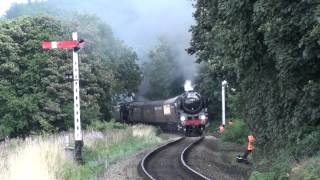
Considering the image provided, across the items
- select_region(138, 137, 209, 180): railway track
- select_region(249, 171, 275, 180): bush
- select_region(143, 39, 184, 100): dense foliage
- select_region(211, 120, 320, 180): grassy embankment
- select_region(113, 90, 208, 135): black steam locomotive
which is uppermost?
select_region(143, 39, 184, 100): dense foliage

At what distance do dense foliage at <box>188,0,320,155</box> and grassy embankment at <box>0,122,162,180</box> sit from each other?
5262mm

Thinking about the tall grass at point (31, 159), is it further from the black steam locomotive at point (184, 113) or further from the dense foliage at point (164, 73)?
the dense foliage at point (164, 73)

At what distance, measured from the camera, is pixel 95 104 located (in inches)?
1510

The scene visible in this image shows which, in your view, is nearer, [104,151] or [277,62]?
[277,62]

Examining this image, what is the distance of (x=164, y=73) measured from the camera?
223 feet

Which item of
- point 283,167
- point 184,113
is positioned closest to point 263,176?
point 283,167

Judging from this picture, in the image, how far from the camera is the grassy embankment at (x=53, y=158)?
1530cm

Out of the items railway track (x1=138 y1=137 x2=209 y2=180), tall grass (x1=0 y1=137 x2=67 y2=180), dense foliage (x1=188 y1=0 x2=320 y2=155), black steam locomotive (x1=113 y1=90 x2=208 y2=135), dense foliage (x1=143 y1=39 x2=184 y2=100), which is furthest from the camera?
dense foliage (x1=143 y1=39 x2=184 y2=100)

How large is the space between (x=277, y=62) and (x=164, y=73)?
53.6 m

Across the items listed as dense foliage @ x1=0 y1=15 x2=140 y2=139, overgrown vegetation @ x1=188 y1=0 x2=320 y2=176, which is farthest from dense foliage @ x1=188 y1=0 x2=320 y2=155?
dense foliage @ x1=0 y1=15 x2=140 y2=139

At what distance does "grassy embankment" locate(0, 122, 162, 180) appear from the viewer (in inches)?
602

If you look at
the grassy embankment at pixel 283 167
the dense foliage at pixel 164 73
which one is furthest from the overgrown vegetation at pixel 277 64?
the dense foliage at pixel 164 73

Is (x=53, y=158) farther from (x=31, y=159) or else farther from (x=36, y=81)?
(x=36, y=81)

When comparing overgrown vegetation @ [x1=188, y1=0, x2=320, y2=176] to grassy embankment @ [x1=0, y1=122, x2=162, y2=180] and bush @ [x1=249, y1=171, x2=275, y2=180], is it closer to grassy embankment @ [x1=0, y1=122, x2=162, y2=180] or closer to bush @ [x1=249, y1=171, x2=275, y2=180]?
bush @ [x1=249, y1=171, x2=275, y2=180]
